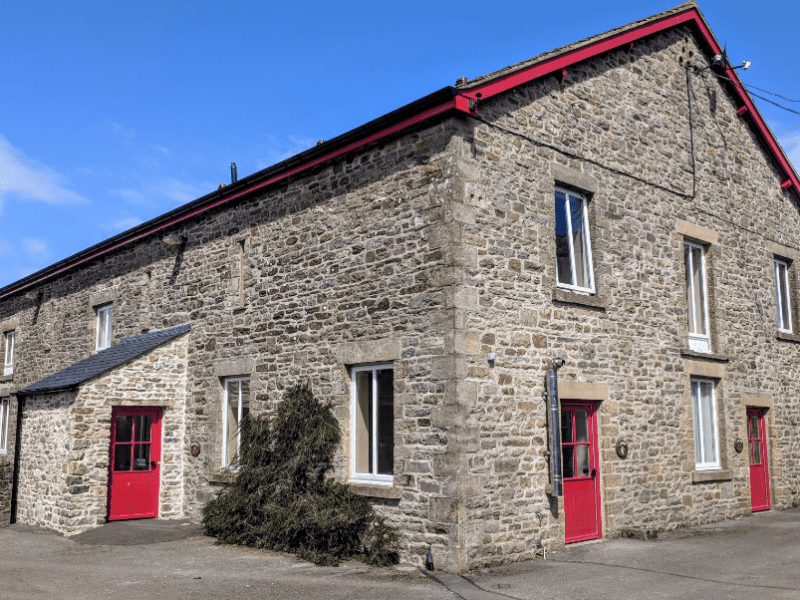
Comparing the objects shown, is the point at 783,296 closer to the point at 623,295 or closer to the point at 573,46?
the point at 623,295

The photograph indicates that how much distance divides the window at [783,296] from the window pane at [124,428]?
12.6m

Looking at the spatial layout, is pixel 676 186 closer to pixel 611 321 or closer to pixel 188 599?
pixel 611 321

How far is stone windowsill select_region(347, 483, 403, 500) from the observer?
29.1ft

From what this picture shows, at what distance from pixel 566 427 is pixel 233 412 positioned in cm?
547

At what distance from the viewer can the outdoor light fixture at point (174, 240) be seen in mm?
13594

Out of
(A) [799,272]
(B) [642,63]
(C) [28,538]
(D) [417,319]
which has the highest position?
(B) [642,63]

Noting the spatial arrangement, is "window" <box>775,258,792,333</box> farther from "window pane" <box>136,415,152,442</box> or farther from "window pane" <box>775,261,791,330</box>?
"window pane" <box>136,415,152,442</box>

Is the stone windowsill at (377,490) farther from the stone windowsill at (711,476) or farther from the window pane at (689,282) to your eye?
the window pane at (689,282)

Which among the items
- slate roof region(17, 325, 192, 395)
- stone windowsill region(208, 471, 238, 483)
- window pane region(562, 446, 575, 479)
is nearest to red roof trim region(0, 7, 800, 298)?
slate roof region(17, 325, 192, 395)

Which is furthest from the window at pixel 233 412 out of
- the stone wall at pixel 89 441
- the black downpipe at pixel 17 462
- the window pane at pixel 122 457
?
the black downpipe at pixel 17 462

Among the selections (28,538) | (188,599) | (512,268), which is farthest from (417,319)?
(28,538)

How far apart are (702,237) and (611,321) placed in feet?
11.0

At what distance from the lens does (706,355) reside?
12.4m

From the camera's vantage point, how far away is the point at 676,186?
12422 millimetres
